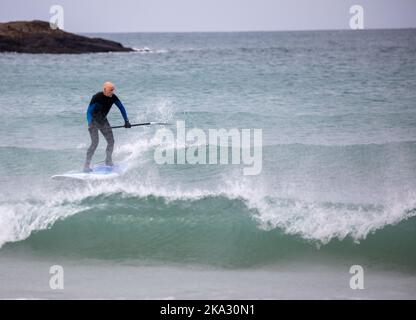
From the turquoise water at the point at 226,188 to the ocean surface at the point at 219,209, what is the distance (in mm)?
29

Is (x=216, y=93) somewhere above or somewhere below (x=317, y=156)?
above

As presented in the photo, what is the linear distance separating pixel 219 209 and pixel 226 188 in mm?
882

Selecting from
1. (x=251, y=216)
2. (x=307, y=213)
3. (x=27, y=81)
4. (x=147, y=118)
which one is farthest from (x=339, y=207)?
(x=27, y=81)

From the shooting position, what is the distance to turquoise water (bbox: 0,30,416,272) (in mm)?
10516

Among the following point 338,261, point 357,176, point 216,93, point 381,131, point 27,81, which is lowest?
point 338,261

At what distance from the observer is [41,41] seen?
48.4m

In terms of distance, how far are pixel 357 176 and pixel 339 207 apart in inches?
82.1

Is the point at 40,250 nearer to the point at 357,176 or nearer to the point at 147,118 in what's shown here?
the point at 357,176

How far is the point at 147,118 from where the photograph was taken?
61.9ft

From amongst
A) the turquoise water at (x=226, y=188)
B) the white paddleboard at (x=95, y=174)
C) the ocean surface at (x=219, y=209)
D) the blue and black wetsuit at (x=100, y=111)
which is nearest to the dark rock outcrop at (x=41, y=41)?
the turquoise water at (x=226, y=188)

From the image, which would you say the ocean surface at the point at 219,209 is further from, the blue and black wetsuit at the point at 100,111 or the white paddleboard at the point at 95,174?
the blue and black wetsuit at the point at 100,111

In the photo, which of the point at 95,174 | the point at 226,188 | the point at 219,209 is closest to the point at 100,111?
the point at 95,174

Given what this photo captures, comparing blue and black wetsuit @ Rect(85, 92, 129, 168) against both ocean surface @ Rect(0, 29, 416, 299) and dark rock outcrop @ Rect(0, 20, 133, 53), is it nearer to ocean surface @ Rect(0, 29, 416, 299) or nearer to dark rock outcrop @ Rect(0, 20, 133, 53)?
ocean surface @ Rect(0, 29, 416, 299)
